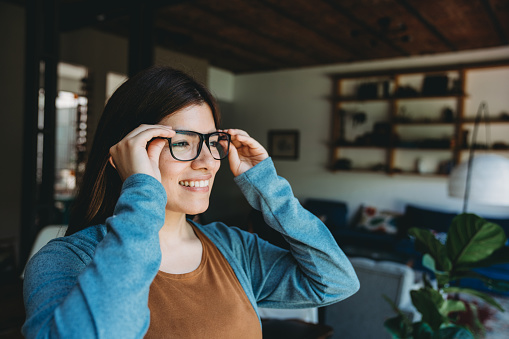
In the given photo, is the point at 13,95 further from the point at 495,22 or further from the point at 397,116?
the point at 495,22

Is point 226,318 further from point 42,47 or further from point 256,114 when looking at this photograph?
point 256,114

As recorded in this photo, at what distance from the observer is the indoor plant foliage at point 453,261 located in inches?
56.8

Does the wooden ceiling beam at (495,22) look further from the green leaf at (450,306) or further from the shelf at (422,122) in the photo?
the green leaf at (450,306)

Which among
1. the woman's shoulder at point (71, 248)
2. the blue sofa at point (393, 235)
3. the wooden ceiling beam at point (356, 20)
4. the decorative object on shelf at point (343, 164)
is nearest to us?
the woman's shoulder at point (71, 248)

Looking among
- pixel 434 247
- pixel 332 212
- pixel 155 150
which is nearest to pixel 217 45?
pixel 332 212

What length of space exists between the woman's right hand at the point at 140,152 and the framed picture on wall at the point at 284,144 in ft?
19.6

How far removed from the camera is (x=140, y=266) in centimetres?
60

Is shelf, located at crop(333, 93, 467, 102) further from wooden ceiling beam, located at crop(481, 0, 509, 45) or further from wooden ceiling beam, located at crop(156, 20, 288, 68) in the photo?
wooden ceiling beam, located at crop(156, 20, 288, 68)

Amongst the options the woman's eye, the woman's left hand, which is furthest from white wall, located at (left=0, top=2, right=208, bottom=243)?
the woman's eye

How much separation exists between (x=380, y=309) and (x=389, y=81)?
4116 mm

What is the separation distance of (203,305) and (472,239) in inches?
44.1

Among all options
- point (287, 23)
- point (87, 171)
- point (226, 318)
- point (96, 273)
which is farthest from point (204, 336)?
point (287, 23)

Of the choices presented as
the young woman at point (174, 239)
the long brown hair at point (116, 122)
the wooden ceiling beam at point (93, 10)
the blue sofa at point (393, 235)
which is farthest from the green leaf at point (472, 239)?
the blue sofa at point (393, 235)

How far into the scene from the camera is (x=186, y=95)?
94 cm
